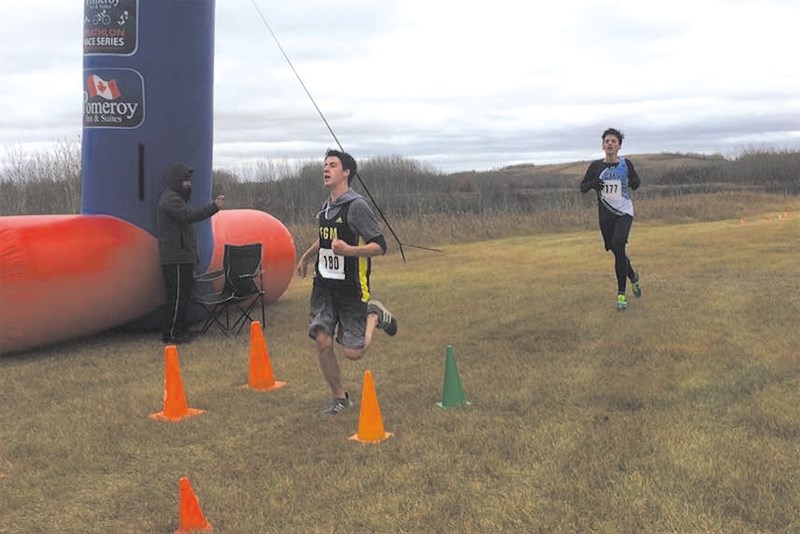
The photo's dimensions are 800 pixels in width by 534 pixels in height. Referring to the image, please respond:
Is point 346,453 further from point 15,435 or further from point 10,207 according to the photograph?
point 10,207

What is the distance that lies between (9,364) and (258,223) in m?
4.11

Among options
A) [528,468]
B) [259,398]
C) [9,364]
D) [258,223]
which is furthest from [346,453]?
[258,223]

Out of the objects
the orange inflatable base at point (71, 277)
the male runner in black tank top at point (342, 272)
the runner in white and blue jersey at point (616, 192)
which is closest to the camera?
the male runner in black tank top at point (342, 272)

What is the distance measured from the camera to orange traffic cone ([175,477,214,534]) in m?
3.56

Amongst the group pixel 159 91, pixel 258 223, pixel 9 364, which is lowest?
pixel 9 364

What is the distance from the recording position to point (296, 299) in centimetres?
1130

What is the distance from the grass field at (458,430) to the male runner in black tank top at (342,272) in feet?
1.85

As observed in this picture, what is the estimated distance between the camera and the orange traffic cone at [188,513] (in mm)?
3561

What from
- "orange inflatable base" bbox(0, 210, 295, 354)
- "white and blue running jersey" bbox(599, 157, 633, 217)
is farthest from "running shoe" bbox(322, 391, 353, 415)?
"white and blue running jersey" bbox(599, 157, 633, 217)

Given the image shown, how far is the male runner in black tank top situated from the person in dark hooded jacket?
3239 millimetres

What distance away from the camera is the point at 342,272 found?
17.1 ft

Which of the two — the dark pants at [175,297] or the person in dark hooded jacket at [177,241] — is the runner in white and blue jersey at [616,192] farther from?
the dark pants at [175,297]

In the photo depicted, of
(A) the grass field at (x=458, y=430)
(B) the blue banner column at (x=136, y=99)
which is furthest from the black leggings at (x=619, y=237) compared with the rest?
(B) the blue banner column at (x=136, y=99)

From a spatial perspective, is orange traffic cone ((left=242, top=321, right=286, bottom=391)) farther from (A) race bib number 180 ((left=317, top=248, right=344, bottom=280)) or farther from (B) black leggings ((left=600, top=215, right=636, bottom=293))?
(B) black leggings ((left=600, top=215, right=636, bottom=293))
